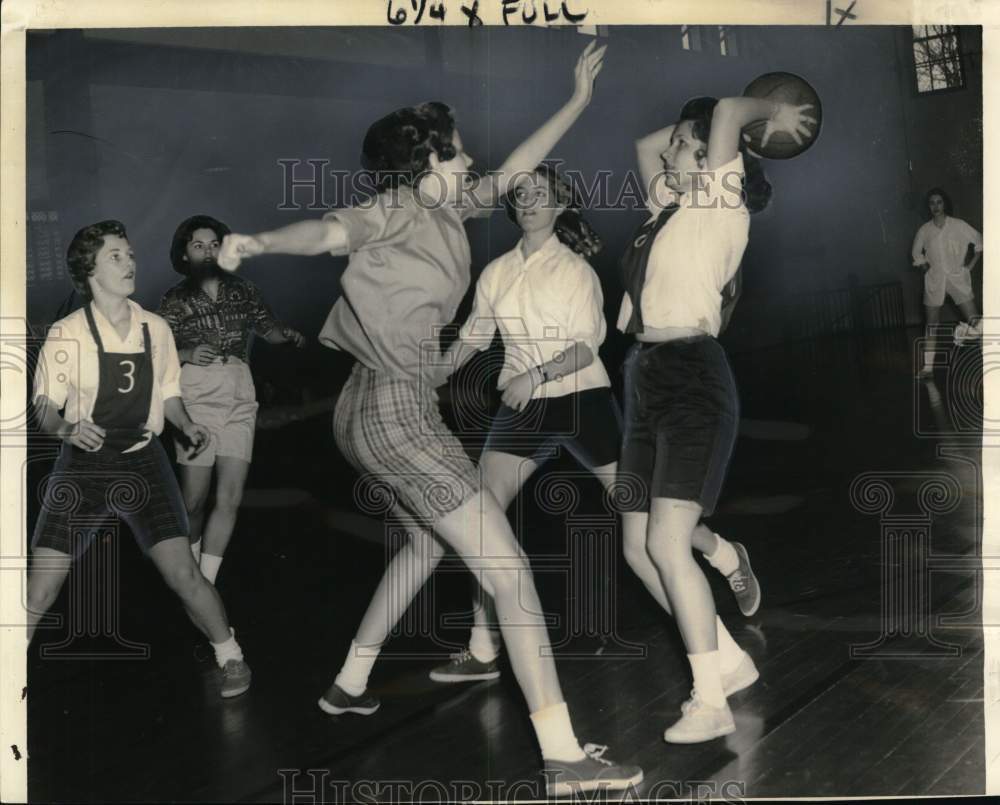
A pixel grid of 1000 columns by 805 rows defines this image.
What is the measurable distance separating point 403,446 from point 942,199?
2.08 m

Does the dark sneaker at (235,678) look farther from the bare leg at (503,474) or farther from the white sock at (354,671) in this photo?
the bare leg at (503,474)

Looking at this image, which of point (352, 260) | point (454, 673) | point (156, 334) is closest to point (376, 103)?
point (352, 260)

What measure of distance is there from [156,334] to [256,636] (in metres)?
1.05

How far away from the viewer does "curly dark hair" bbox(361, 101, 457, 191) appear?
12.8 feet

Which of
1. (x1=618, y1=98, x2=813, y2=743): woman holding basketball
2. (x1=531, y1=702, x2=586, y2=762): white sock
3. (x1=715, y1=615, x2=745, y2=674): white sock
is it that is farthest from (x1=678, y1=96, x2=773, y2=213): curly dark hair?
(x1=531, y1=702, x2=586, y2=762): white sock

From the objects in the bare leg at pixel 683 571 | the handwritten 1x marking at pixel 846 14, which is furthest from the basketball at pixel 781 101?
the bare leg at pixel 683 571

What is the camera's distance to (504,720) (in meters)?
4.01

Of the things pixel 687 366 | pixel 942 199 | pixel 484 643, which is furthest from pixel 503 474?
pixel 942 199

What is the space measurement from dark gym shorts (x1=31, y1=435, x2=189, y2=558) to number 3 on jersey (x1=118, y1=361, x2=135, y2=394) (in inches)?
7.4

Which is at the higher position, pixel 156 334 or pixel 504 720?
pixel 156 334

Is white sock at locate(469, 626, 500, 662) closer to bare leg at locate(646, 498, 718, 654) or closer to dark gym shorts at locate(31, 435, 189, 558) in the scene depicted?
bare leg at locate(646, 498, 718, 654)

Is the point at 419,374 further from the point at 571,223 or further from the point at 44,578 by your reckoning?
the point at 44,578

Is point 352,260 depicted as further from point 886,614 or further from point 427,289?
point 886,614

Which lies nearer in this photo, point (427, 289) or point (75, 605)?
point (427, 289)
